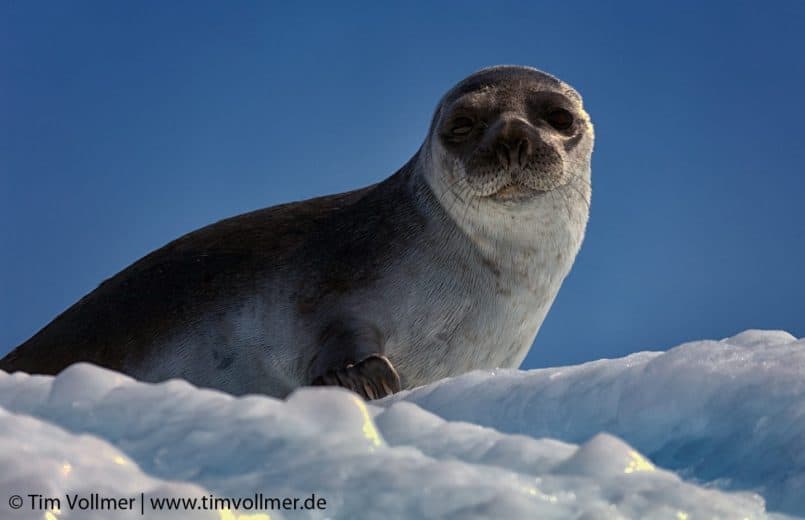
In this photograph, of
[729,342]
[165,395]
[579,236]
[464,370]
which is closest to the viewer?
[165,395]

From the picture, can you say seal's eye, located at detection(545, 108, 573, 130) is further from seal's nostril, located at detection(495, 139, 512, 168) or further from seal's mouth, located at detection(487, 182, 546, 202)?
seal's nostril, located at detection(495, 139, 512, 168)

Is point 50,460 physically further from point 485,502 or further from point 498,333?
point 498,333

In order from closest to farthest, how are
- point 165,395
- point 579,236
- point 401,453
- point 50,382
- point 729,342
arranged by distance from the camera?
point 401,453, point 165,395, point 50,382, point 729,342, point 579,236

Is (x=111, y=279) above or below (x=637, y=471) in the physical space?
above

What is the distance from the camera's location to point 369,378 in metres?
A: 5.97

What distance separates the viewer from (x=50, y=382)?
3.81m

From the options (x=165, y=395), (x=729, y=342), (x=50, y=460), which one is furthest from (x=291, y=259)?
(x=50, y=460)

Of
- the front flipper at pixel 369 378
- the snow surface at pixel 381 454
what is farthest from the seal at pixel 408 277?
the snow surface at pixel 381 454

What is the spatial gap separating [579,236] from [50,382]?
4.79 meters

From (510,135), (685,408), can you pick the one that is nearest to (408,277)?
(510,135)

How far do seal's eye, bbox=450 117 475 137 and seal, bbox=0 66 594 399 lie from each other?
0.01m

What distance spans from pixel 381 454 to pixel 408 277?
417 cm

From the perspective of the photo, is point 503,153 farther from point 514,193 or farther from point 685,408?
point 685,408

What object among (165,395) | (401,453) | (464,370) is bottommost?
(401,453)
